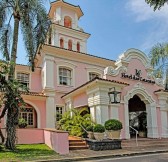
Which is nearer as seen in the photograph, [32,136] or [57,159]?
[57,159]

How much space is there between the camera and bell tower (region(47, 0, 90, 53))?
25172mm

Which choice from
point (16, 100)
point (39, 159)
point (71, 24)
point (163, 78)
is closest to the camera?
point (39, 159)

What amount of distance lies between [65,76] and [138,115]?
799 centimetres

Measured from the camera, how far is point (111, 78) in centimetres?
1606

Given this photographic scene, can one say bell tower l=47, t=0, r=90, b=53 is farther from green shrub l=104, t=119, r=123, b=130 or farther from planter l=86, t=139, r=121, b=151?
planter l=86, t=139, r=121, b=151

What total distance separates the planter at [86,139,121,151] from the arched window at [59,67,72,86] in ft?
31.8

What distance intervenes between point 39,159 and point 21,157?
3.18 feet

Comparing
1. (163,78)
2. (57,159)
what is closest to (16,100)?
(57,159)

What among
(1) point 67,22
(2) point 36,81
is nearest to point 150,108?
(2) point 36,81

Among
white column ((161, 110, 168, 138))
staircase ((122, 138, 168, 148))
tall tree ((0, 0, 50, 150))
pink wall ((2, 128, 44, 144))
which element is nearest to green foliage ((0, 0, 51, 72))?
tall tree ((0, 0, 50, 150))

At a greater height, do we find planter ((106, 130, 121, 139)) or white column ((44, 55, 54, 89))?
white column ((44, 55, 54, 89))

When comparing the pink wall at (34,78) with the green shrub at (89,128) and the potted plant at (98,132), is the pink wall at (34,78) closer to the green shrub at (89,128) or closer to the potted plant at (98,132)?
the green shrub at (89,128)

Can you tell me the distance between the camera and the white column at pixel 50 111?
1967 cm

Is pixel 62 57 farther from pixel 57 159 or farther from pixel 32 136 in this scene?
pixel 57 159
